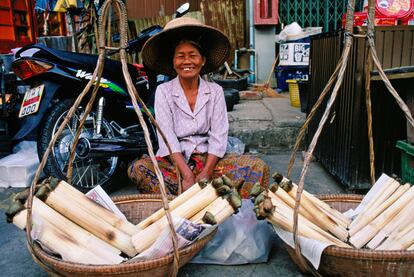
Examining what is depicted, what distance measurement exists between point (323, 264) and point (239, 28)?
5.94m

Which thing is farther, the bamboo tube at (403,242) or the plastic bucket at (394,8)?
the plastic bucket at (394,8)

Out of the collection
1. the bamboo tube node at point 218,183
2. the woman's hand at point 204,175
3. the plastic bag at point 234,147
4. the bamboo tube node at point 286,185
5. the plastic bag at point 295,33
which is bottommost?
the woman's hand at point 204,175

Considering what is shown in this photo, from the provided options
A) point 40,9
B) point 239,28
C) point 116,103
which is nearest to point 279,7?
point 239,28

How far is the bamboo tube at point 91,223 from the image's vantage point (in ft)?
5.92

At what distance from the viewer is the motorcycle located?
286 cm

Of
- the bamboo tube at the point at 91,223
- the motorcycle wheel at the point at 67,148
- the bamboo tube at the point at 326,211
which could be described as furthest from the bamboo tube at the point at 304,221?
the motorcycle wheel at the point at 67,148

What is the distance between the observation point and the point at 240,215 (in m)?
2.06

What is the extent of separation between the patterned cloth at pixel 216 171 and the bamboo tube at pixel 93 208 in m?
0.61

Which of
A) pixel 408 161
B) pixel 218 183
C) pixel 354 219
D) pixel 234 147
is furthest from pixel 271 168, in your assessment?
pixel 218 183

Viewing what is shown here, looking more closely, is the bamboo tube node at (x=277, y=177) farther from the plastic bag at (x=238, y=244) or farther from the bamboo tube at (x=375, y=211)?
the bamboo tube at (x=375, y=211)

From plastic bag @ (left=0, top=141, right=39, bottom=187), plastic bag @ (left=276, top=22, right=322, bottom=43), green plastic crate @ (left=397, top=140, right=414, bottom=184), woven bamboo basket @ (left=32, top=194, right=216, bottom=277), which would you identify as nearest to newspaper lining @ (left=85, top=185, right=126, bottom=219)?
woven bamboo basket @ (left=32, top=194, right=216, bottom=277)

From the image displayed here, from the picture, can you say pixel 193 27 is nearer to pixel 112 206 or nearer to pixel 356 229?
pixel 112 206

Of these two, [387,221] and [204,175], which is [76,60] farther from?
[387,221]

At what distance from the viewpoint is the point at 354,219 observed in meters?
2.07
